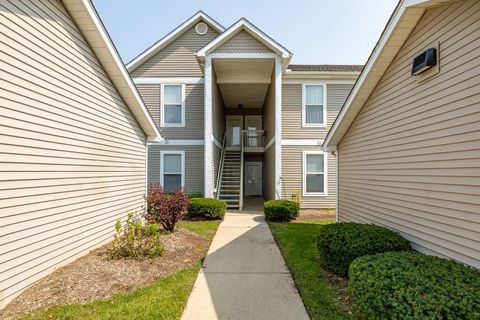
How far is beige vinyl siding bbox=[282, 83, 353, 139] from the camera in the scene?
41.5 ft

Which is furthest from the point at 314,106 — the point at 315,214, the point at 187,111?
the point at 187,111

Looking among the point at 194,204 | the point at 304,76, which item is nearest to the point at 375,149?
the point at 194,204

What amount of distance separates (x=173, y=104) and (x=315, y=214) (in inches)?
321

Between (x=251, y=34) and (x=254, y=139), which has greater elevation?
(x=251, y=34)

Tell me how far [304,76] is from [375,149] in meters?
7.16

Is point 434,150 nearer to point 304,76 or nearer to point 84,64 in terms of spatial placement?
point 84,64

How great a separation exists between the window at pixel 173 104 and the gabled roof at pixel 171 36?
160 centimetres

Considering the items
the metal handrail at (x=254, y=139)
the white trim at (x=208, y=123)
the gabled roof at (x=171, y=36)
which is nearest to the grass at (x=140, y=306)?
the white trim at (x=208, y=123)

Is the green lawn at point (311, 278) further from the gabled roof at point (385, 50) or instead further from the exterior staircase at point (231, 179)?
the exterior staircase at point (231, 179)

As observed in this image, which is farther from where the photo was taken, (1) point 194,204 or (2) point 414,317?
(1) point 194,204

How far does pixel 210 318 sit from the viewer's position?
138 inches

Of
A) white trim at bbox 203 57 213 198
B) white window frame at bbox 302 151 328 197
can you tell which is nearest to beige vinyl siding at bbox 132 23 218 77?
white trim at bbox 203 57 213 198

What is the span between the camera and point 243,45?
37.6 feet

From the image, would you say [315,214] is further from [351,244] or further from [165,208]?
[351,244]
